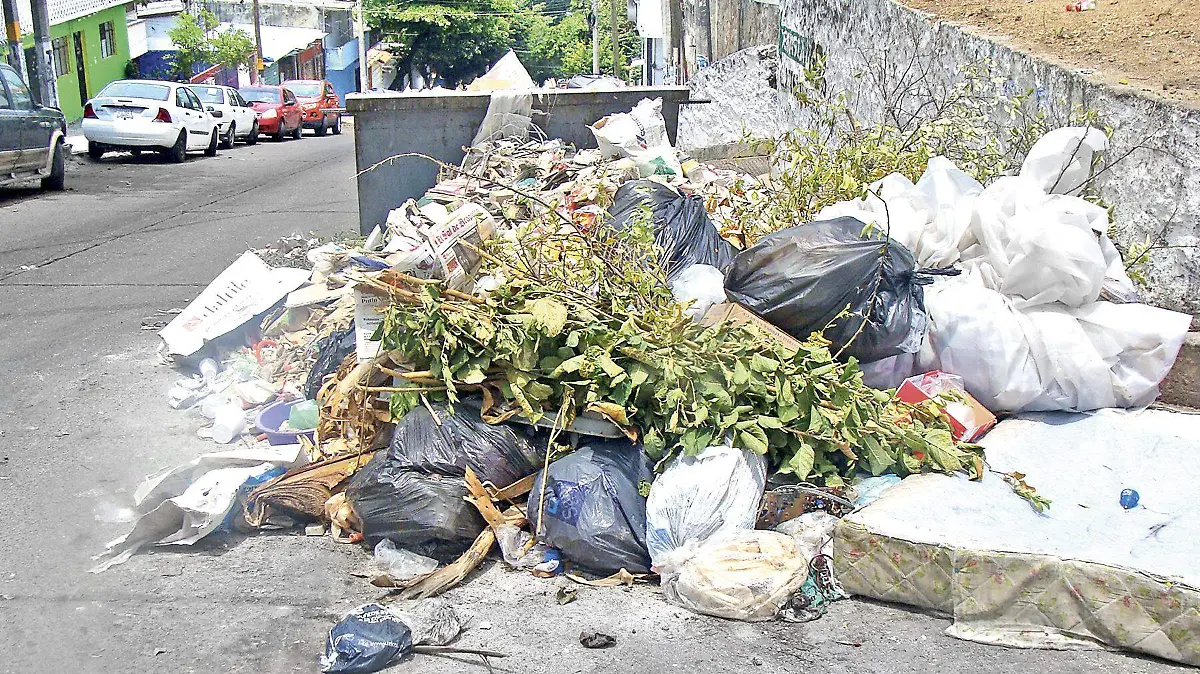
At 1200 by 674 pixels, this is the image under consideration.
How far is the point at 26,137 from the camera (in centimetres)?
1196

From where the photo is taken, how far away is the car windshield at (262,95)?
25344 mm

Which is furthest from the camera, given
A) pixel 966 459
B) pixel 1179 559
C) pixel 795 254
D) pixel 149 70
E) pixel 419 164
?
pixel 149 70

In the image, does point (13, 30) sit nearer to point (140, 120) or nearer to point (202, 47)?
point (140, 120)

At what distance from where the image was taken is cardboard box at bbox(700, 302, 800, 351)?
160 inches

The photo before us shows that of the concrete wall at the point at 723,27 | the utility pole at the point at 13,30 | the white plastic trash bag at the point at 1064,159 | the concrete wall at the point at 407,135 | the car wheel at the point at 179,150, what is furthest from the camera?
the car wheel at the point at 179,150

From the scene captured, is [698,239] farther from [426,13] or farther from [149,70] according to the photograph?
[426,13]

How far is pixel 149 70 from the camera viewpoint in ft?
114

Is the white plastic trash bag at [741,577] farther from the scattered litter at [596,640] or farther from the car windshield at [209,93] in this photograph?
the car windshield at [209,93]

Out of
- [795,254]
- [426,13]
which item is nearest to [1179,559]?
[795,254]

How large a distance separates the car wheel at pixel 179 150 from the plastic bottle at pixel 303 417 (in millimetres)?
14291

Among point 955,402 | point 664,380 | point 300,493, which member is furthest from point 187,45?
point 955,402

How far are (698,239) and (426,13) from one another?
4474 centimetres

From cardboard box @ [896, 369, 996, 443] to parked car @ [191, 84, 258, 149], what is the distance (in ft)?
58.7

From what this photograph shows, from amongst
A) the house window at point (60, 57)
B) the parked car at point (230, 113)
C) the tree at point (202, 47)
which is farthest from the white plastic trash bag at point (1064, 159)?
the tree at point (202, 47)
